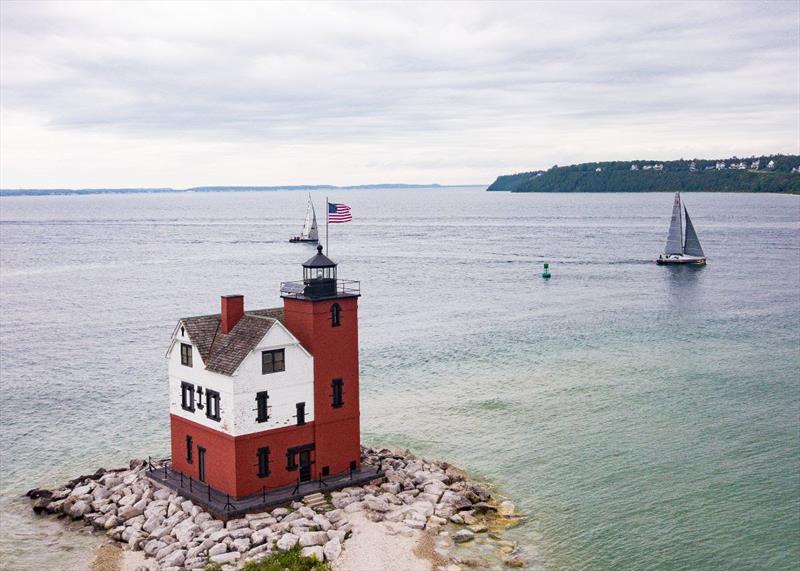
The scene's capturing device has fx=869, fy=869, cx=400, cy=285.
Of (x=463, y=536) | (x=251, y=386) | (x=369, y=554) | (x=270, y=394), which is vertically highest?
(x=251, y=386)

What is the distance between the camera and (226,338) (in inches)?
1554

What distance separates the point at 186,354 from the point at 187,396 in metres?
1.99

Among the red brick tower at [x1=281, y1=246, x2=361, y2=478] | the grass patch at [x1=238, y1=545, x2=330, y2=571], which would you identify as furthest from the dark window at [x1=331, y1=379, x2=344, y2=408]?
the grass patch at [x1=238, y1=545, x2=330, y2=571]

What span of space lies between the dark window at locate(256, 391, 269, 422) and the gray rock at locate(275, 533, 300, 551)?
5.66 m

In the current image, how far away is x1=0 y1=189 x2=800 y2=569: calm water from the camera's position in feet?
131

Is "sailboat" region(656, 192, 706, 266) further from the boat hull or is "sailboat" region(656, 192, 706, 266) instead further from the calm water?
the calm water

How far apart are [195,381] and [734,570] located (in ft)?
81.2

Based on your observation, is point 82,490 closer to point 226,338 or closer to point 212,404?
point 212,404

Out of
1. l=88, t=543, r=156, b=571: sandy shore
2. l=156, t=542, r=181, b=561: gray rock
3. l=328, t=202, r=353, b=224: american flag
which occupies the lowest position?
l=88, t=543, r=156, b=571: sandy shore

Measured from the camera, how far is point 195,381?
40.2m

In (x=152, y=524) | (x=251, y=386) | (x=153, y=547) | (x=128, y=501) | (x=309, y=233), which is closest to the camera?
(x=153, y=547)

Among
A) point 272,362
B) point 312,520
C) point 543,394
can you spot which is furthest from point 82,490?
point 543,394

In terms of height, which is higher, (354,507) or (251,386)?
(251,386)

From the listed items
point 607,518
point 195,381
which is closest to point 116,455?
point 195,381
